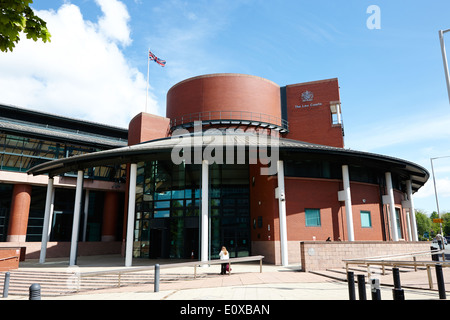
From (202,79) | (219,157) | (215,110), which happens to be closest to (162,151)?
(219,157)

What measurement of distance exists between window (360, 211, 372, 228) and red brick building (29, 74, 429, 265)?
0.07m

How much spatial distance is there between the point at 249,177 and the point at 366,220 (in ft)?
27.0

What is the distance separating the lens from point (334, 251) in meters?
15.4

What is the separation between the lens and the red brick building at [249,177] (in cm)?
1902

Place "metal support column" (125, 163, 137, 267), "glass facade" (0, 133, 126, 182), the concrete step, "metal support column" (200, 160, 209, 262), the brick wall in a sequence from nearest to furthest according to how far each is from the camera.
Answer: the concrete step, the brick wall, "metal support column" (200, 160, 209, 262), "metal support column" (125, 163, 137, 267), "glass facade" (0, 133, 126, 182)

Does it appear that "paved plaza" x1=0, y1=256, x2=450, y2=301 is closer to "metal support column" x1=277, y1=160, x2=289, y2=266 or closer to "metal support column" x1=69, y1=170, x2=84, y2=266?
"metal support column" x1=277, y1=160, x2=289, y2=266

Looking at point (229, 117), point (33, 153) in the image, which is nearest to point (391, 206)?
point (229, 117)

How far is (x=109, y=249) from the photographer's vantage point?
30.8 m

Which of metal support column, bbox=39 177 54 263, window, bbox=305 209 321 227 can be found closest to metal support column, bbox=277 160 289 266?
window, bbox=305 209 321 227

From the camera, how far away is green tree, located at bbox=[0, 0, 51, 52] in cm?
578

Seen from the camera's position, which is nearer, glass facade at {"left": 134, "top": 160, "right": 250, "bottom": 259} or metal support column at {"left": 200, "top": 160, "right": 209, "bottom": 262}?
metal support column at {"left": 200, "top": 160, "right": 209, "bottom": 262}

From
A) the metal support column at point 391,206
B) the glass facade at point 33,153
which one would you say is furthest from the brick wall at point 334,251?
the glass facade at point 33,153
